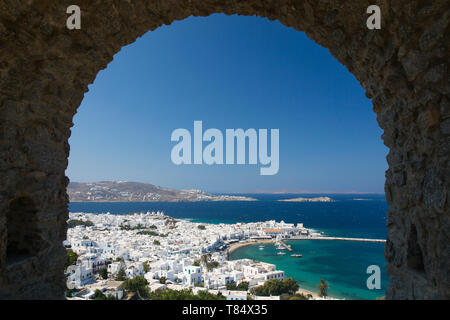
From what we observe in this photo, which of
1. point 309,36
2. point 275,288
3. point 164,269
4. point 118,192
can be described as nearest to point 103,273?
point 164,269

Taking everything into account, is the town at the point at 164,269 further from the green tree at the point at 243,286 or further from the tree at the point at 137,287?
the tree at the point at 137,287

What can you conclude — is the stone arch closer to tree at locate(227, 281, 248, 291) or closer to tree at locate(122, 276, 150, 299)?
tree at locate(122, 276, 150, 299)

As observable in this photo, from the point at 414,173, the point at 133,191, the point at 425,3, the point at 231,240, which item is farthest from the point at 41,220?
the point at 133,191

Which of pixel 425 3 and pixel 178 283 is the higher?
pixel 425 3

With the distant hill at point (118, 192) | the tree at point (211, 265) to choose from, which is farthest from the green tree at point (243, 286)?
the distant hill at point (118, 192)

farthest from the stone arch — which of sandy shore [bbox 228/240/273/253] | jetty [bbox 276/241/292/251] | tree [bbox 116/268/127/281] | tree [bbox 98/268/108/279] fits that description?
jetty [bbox 276/241/292/251]
